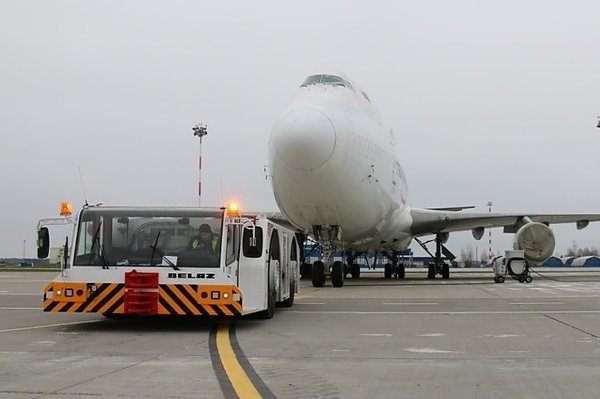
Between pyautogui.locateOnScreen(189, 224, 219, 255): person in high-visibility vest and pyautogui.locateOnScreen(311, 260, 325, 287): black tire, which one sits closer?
pyautogui.locateOnScreen(189, 224, 219, 255): person in high-visibility vest

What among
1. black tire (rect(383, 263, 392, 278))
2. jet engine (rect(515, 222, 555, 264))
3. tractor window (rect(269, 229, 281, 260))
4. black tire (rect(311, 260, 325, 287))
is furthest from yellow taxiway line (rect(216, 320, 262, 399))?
black tire (rect(383, 263, 392, 278))

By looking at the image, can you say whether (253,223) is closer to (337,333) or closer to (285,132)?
(337,333)

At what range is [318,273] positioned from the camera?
63.1ft

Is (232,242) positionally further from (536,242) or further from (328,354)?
(536,242)

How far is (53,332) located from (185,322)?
2.06 meters

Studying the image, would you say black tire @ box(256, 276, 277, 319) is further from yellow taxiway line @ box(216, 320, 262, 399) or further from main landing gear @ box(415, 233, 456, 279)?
main landing gear @ box(415, 233, 456, 279)

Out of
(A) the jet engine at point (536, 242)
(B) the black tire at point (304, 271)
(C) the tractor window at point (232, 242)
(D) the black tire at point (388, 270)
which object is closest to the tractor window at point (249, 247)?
(C) the tractor window at point (232, 242)

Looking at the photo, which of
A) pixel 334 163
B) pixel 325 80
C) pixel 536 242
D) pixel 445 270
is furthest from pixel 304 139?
pixel 445 270

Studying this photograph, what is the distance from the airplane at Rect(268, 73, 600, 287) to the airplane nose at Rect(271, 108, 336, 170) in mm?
23

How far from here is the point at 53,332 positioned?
8719mm

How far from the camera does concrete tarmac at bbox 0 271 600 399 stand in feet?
16.8

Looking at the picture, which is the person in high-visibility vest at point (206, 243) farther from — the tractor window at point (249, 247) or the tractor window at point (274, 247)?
the tractor window at point (274, 247)

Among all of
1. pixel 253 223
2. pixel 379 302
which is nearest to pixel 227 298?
pixel 253 223

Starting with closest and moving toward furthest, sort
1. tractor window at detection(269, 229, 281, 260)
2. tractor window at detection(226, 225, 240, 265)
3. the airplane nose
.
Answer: tractor window at detection(226, 225, 240, 265) → tractor window at detection(269, 229, 281, 260) → the airplane nose
